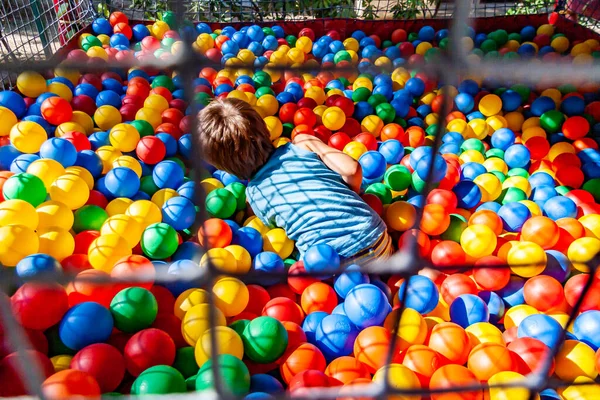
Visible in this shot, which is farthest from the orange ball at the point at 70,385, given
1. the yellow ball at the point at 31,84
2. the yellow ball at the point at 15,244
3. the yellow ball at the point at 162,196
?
the yellow ball at the point at 31,84

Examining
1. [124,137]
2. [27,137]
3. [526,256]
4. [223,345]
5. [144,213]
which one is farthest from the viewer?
[124,137]

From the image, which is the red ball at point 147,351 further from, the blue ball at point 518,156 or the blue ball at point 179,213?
the blue ball at point 518,156

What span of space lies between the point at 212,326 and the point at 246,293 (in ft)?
2.35

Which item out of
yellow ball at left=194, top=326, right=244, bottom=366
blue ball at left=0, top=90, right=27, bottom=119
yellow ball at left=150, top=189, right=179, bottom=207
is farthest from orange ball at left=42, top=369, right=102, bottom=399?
blue ball at left=0, top=90, right=27, bottom=119

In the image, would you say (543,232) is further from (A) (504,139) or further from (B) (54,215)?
(B) (54,215)

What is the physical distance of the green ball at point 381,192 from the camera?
174cm

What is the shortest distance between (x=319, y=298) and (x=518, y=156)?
104 cm

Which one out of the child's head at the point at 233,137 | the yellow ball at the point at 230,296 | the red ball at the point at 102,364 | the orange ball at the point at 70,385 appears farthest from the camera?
the child's head at the point at 233,137

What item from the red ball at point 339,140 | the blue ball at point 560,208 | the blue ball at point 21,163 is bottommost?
the blue ball at point 560,208

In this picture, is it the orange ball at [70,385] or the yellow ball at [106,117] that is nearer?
the orange ball at [70,385]

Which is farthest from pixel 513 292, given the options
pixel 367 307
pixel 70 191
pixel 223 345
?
pixel 70 191

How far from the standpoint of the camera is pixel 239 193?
173 centimetres

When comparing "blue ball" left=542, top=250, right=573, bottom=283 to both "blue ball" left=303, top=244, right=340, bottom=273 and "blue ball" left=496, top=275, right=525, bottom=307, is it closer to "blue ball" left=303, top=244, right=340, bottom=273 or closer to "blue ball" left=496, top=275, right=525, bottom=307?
"blue ball" left=496, top=275, right=525, bottom=307

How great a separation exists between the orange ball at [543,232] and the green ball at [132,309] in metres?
1.05
